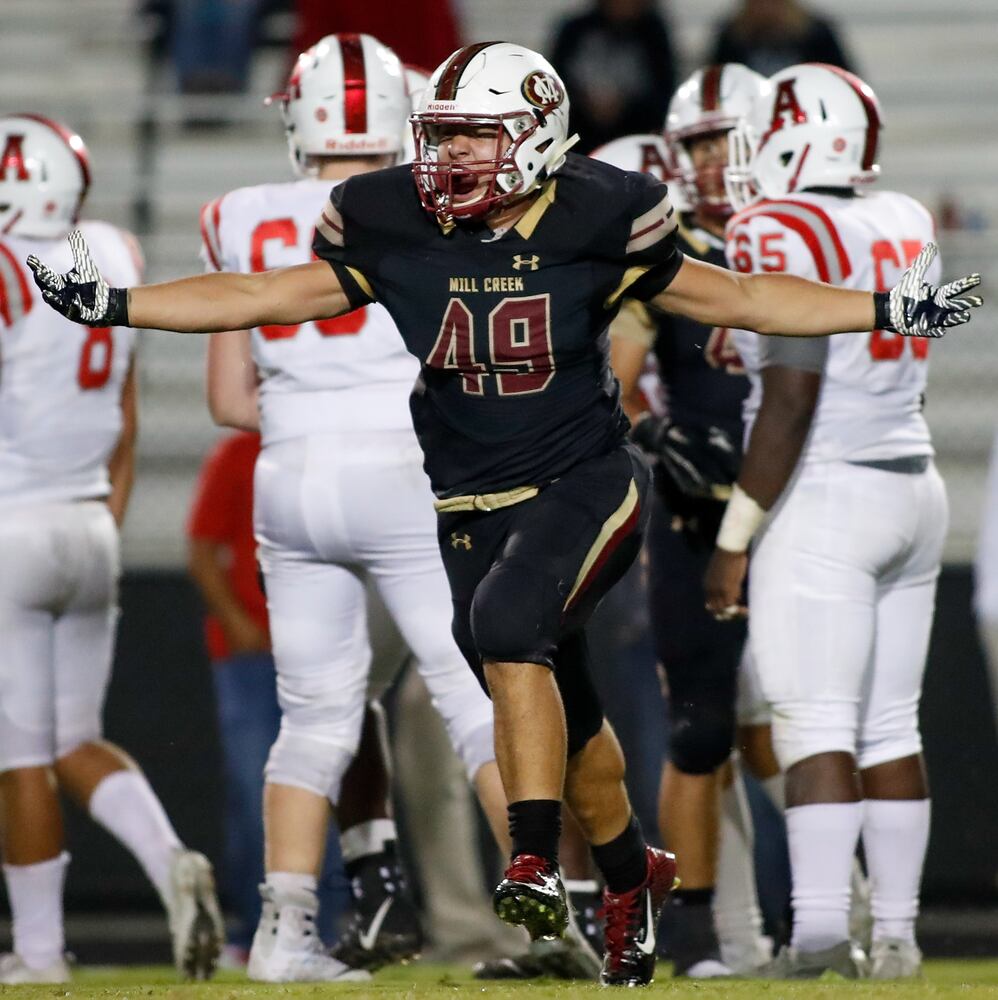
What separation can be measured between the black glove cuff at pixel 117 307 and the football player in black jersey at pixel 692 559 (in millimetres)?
1422

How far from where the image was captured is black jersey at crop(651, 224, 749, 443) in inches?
193

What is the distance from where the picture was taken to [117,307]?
3.75 meters

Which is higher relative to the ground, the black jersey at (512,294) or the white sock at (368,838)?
the black jersey at (512,294)

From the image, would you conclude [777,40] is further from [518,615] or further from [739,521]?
[518,615]

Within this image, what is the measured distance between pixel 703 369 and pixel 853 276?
0.61 metres

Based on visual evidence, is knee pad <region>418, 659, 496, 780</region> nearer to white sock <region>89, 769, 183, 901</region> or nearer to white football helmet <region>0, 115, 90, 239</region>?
white sock <region>89, 769, 183, 901</region>

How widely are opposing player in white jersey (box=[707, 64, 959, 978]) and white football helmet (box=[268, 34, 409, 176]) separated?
0.82 metres

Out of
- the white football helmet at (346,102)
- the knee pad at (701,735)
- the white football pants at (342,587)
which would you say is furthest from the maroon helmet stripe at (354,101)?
the knee pad at (701,735)

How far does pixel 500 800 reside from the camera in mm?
4391

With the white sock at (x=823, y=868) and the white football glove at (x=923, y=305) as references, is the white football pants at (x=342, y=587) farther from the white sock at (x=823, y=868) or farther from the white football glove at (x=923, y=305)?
the white football glove at (x=923, y=305)

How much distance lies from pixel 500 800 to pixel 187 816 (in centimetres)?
298

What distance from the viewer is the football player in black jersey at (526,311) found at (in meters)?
3.73

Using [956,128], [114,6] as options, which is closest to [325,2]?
[114,6]

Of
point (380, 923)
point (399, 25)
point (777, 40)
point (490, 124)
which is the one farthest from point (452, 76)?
point (399, 25)
